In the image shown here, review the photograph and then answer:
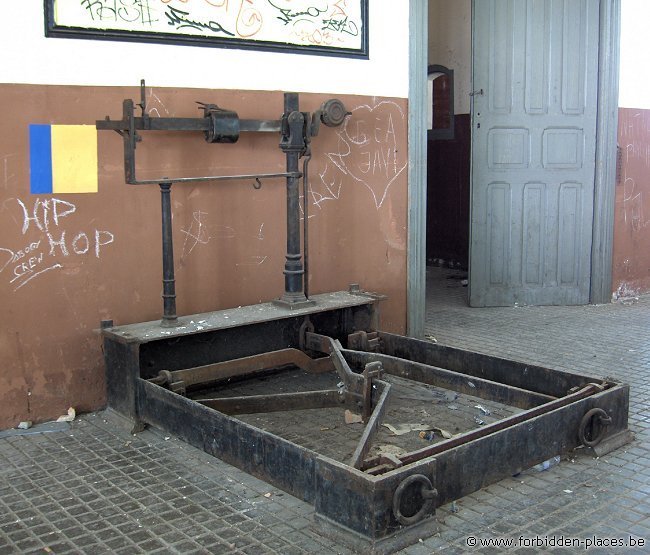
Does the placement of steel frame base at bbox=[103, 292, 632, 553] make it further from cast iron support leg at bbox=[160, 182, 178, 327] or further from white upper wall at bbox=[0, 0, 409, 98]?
white upper wall at bbox=[0, 0, 409, 98]

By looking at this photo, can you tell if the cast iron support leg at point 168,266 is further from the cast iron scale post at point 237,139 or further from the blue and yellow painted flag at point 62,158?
the blue and yellow painted flag at point 62,158

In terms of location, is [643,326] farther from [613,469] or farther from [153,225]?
[153,225]

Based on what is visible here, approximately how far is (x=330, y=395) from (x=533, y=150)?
4.08 meters

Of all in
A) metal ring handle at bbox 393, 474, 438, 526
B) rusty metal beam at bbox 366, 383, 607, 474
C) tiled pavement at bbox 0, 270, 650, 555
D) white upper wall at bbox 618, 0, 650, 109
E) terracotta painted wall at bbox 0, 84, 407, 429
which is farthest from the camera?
white upper wall at bbox 618, 0, 650, 109

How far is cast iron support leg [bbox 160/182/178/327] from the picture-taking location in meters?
4.65

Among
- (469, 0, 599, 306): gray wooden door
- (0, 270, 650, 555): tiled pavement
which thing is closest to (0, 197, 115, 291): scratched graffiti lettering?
(0, 270, 650, 555): tiled pavement

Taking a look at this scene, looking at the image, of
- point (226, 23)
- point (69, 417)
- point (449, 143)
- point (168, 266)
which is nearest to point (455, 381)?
point (168, 266)

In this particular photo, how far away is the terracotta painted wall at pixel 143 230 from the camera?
177 inches

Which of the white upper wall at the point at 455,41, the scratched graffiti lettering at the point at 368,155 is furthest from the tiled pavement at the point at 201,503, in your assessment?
the white upper wall at the point at 455,41

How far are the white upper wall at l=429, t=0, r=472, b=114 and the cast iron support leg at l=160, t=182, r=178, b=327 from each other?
564 cm

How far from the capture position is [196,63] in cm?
502

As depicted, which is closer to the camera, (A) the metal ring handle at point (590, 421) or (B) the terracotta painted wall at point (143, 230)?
(A) the metal ring handle at point (590, 421)

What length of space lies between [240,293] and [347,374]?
1.14m

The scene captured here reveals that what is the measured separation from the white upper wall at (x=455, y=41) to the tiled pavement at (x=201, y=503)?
5550 millimetres
